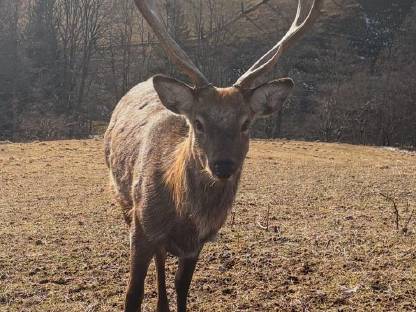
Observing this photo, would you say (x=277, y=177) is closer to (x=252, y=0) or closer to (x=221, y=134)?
(x=221, y=134)

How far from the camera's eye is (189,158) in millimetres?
4875

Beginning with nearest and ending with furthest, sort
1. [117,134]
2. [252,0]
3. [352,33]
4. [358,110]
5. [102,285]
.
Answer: [102,285] < [117,134] < [358,110] < [352,33] < [252,0]

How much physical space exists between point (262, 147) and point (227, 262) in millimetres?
20877

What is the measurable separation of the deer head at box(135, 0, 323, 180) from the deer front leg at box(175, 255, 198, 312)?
4.39 ft

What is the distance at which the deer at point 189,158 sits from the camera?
179 inches

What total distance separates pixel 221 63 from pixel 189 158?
4785 cm

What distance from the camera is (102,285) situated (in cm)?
636

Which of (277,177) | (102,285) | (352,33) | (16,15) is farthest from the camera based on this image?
(352,33)

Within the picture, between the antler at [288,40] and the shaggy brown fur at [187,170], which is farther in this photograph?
the antler at [288,40]

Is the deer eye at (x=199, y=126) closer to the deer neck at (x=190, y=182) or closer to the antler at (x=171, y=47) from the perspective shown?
the deer neck at (x=190, y=182)

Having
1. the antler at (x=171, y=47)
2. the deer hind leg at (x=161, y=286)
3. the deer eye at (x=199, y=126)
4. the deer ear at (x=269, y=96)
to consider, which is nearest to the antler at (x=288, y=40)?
the deer ear at (x=269, y=96)

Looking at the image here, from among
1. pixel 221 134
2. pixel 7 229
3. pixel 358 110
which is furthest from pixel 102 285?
pixel 358 110

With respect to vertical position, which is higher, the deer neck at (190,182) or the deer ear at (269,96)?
the deer ear at (269,96)

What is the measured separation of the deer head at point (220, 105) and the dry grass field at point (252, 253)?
2.03m
